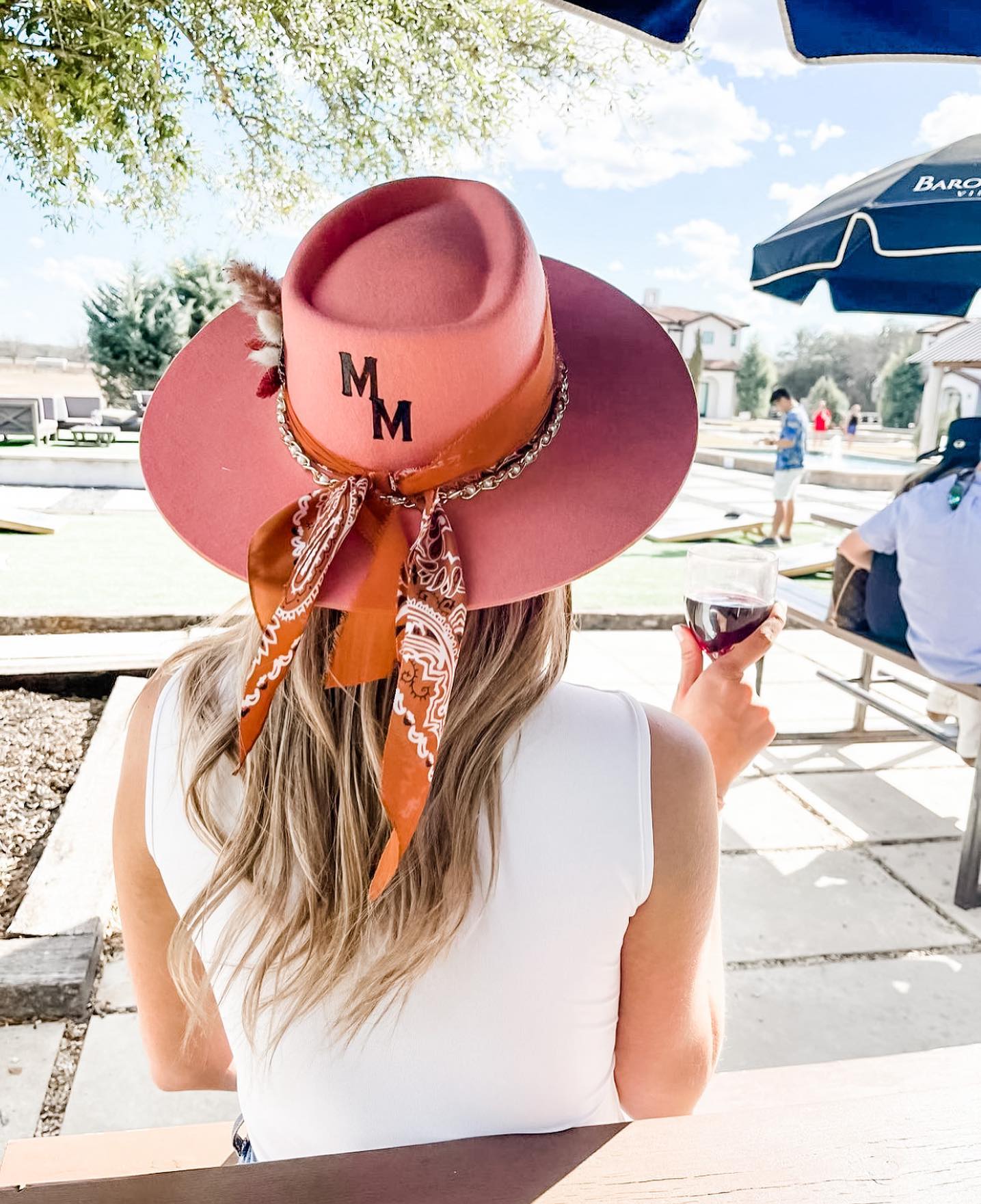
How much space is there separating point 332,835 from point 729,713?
584mm

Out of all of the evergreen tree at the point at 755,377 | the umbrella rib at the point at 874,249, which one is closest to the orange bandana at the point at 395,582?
the umbrella rib at the point at 874,249

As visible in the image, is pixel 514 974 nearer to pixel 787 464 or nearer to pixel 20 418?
pixel 787 464

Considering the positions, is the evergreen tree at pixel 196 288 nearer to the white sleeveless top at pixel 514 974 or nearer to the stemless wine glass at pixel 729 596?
the stemless wine glass at pixel 729 596

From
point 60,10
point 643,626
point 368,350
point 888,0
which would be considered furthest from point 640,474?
point 643,626

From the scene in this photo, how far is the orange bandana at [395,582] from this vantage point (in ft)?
2.85

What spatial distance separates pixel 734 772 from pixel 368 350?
30.7 inches

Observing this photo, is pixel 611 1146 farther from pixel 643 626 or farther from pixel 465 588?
pixel 643 626

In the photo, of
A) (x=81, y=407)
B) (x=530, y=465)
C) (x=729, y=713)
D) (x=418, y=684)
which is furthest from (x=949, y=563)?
(x=81, y=407)

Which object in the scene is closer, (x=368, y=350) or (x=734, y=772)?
(x=368, y=350)

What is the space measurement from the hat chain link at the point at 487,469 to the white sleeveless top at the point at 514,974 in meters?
0.26

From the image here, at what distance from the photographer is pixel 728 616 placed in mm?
1456

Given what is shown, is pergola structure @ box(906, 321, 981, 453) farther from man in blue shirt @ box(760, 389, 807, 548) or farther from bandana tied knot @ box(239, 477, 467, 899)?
bandana tied knot @ box(239, 477, 467, 899)

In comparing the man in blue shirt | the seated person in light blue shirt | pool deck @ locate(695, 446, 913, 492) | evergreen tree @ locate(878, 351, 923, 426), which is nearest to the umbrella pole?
pool deck @ locate(695, 446, 913, 492)

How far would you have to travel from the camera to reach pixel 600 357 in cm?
123
